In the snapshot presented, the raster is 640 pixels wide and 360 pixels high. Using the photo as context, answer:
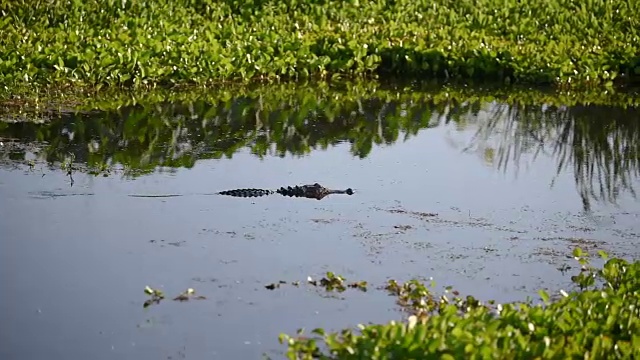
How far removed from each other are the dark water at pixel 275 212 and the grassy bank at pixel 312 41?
0.73m

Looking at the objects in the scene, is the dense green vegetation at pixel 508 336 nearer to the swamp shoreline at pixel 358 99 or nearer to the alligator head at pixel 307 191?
the swamp shoreline at pixel 358 99

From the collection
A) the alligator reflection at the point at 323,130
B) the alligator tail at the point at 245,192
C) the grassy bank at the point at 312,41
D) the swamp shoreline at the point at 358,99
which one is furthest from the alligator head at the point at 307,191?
the grassy bank at the point at 312,41

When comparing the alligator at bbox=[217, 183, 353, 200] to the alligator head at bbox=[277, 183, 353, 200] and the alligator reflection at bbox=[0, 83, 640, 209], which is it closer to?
the alligator head at bbox=[277, 183, 353, 200]

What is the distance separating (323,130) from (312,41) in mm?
2755

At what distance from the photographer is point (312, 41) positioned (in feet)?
39.2

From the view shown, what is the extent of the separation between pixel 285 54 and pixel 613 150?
3.65 m

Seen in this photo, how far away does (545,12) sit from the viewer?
13.7 meters

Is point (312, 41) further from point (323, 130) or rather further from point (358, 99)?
point (323, 130)

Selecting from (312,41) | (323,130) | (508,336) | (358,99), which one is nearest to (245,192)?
(323,130)

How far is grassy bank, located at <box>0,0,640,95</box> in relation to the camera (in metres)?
10.3

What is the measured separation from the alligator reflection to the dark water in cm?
2

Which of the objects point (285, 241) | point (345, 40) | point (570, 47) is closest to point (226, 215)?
point (285, 241)

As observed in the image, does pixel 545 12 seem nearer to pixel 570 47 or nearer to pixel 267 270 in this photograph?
pixel 570 47

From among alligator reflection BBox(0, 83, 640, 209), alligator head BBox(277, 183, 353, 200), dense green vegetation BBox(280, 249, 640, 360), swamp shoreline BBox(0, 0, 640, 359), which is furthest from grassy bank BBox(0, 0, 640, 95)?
dense green vegetation BBox(280, 249, 640, 360)
